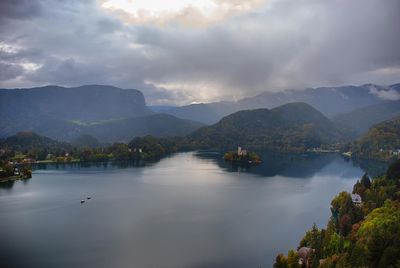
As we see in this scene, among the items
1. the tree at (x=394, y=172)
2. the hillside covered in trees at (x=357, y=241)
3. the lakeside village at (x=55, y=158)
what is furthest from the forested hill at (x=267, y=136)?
the hillside covered in trees at (x=357, y=241)

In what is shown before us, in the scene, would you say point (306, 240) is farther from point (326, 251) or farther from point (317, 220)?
point (317, 220)

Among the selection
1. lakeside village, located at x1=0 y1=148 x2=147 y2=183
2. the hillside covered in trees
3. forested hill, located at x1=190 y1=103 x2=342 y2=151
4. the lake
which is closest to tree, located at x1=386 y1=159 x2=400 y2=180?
→ the hillside covered in trees

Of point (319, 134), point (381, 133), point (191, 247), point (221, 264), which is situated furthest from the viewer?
point (319, 134)

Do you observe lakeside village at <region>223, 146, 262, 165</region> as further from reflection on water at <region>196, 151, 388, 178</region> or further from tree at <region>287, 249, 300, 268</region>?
tree at <region>287, 249, 300, 268</region>

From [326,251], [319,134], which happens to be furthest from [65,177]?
[319,134]

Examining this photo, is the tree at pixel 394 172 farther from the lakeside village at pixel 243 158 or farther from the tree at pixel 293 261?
the lakeside village at pixel 243 158
